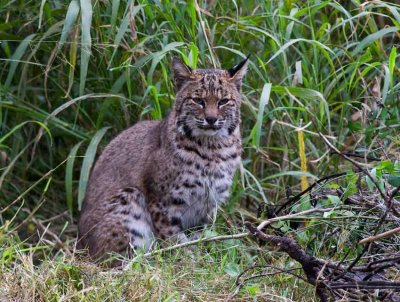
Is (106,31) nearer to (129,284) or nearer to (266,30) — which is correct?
(266,30)

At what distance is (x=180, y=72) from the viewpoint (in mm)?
5656

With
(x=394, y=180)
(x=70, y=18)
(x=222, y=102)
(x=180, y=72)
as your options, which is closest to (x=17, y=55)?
(x=70, y=18)

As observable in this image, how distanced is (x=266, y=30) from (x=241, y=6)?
1.25ft

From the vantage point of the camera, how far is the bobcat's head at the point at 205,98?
5637mm

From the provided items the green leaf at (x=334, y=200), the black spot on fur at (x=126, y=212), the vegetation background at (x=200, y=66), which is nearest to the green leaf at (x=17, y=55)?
the vegetation background at (x=200, y=66)

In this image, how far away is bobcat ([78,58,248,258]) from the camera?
5652 millimetres

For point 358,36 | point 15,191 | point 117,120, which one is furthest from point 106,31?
point 358,36

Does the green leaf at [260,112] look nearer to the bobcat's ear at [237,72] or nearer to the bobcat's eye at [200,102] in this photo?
the bobcat's ear at [237,72]

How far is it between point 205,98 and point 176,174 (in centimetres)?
46

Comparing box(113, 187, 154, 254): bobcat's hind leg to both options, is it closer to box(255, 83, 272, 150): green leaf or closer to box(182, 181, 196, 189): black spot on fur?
box(182, 181, 196, 189): black spot on fur

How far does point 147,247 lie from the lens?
18.4 ft

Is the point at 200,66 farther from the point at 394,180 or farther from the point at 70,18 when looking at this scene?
the point at 394,180

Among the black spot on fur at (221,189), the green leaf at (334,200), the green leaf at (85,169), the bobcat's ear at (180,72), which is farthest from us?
the green leaf at (85,169)

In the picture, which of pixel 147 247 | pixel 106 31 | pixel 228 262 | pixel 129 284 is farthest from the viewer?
pixel 106 31
